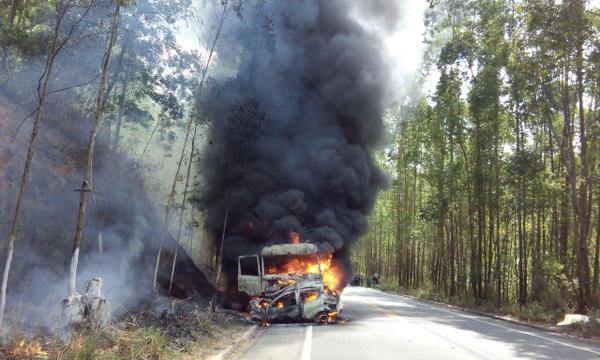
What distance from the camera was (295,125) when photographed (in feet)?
74.2

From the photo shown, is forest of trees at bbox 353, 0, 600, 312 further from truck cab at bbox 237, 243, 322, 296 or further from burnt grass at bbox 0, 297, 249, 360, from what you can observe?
burnt grass at bbox 0, 297, 249, 360

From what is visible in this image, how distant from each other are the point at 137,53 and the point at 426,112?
53.0 ft

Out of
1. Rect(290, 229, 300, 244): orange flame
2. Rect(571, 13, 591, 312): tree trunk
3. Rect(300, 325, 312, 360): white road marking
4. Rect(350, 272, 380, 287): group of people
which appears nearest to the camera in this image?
Rect(300, 325, 312, 360): white road marking

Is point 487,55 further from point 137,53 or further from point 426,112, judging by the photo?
point 137,53

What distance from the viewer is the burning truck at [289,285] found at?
511 inches

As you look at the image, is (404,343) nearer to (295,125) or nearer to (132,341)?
(132,341)

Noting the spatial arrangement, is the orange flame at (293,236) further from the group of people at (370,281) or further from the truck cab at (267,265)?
the group of people at (370,281)

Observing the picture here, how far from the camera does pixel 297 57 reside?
23344 mm

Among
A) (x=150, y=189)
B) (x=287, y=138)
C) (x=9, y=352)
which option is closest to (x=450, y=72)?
(x=287, y=138)

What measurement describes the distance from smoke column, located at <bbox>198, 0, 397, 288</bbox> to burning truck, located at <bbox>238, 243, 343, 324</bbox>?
2914mm

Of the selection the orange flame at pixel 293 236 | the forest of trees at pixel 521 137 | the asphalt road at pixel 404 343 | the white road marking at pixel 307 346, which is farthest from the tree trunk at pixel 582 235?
the orange flame at pixel 293 236

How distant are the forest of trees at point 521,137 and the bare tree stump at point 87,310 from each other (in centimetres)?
1254

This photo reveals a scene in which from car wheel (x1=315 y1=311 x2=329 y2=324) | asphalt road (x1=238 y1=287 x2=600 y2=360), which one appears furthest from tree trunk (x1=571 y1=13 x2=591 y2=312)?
car wheel (x1=315 y1=311 x2=329 y2=324)

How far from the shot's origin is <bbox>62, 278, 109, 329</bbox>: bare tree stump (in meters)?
6.92
